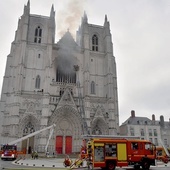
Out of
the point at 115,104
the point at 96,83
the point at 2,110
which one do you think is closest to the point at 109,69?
the point at 96,83

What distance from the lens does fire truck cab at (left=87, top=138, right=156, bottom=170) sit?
45.0ft

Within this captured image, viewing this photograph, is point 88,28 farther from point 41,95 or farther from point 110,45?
point 41,95

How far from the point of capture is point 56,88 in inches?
1479

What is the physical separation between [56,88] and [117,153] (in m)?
24.8

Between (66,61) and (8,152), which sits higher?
(66,61)

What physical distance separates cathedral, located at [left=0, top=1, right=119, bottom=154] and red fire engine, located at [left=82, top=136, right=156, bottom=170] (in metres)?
19.8

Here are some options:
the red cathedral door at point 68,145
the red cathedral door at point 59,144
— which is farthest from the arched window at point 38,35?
the red cathedral door at point 68,145

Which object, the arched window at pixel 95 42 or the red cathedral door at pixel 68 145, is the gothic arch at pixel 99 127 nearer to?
the red cathedral door at pixel 68 145

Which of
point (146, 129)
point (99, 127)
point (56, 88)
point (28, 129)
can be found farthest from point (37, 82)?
point (146, 129)

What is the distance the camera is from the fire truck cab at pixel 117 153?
540 inches

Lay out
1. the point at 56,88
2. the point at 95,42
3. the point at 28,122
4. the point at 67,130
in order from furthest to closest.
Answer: the point at 95,42
the point at 56,88
the point at 67,130
the point at 28,122

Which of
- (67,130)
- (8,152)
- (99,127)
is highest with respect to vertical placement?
(99,127)

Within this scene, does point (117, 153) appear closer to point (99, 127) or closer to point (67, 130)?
point (67, 130)

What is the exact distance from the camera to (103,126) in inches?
1454
